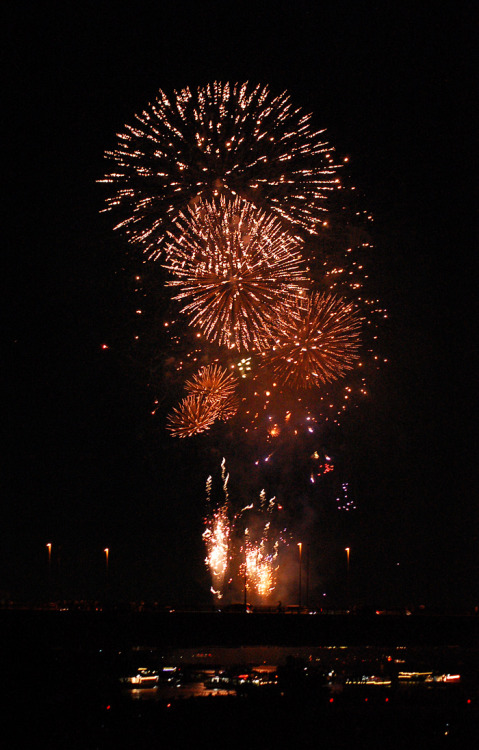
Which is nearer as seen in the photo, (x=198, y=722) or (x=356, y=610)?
(x=198, y=722)

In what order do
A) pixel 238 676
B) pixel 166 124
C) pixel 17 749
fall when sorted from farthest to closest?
pixel 238 676 < pixel 17 749 < pixel 166 124

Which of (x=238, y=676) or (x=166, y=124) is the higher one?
(x=166, y=124)

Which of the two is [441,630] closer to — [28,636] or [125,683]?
[125,683]

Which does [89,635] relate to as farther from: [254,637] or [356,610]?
[356,610]

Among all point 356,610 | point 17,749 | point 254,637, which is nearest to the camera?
point 17,749

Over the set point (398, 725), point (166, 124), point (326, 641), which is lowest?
point (398, 725)

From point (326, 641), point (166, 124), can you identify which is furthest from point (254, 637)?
point (166, 124)

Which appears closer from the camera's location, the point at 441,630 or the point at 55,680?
the point at 55,680

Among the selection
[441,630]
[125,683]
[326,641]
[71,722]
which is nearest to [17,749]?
[71,722]

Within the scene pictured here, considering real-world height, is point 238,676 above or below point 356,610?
below
